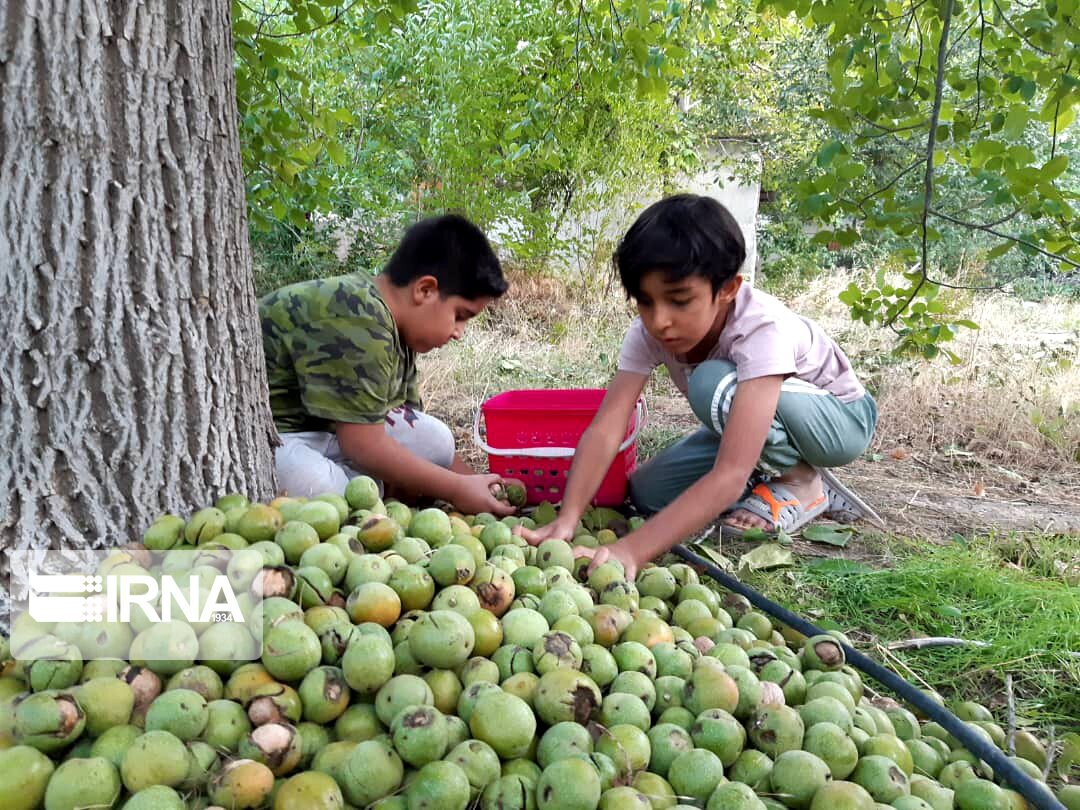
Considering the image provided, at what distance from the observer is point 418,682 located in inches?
55.9

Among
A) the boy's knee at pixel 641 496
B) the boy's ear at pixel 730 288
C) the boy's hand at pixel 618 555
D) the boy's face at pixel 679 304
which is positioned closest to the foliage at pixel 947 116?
the boy's ear at pixel 730 288

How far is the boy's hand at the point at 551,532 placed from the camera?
250 centimetres

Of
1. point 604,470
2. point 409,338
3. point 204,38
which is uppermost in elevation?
point 204,38

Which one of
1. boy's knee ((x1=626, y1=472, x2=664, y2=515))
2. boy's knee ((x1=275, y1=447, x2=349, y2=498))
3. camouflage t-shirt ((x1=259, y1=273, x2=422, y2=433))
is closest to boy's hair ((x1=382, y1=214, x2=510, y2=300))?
camouflage t-shirt ((x1=259, y1=273, x2=422, y2=433))

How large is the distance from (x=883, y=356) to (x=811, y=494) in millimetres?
3060

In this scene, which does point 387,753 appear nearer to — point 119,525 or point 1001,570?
point 119,525

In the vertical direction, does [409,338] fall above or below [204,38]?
below

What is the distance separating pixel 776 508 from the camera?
128 inches

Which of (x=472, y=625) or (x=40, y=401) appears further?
(x=40, y=401)

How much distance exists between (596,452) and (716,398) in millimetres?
506

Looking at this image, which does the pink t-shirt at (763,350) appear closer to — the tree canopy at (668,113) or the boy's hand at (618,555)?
the tree canopy at (668,113)

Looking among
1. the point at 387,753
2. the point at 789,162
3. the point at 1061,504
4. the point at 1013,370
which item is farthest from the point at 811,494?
the point at 789,162

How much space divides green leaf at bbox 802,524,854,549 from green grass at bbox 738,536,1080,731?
19cm

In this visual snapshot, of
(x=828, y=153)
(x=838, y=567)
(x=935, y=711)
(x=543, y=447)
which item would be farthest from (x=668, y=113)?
(x=935, y=711)
